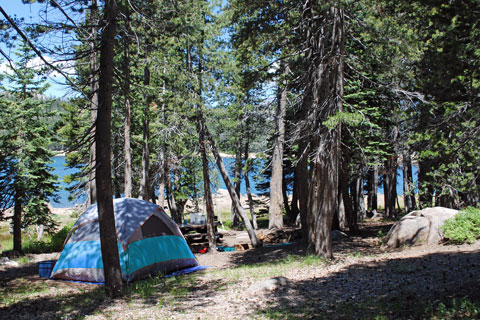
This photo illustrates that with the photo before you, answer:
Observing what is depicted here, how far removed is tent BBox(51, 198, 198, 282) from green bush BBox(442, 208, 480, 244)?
7.58 meters

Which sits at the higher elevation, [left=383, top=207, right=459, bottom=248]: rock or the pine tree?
the pine tree

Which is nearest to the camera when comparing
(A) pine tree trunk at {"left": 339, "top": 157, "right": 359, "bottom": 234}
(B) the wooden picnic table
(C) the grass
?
(C) the grass

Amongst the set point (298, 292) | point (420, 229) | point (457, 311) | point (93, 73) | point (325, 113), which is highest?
point (93, 73)

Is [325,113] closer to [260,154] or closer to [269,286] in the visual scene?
[260,154]

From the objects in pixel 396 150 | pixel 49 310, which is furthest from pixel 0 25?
pixel 396 150

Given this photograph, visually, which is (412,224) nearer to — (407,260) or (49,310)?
(407,260)

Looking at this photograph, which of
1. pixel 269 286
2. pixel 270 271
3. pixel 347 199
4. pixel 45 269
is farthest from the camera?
pixel 347 199

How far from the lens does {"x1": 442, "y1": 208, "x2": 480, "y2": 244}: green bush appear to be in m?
10.1

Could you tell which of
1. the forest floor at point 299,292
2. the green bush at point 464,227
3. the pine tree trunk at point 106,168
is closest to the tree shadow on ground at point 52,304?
the forest floor at point 299,292

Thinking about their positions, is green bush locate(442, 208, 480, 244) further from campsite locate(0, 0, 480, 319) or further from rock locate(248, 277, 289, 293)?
rock locate(248, 277, 289, 293)

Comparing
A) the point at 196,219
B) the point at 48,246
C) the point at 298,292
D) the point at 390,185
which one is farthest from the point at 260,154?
the point at 390,185

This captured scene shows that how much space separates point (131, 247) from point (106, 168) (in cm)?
362

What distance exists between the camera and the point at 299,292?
7059 mm

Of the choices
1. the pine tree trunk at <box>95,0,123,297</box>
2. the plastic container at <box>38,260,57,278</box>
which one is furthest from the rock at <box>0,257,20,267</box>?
the pine tree trunk at <box>95,0,123,297</box>
